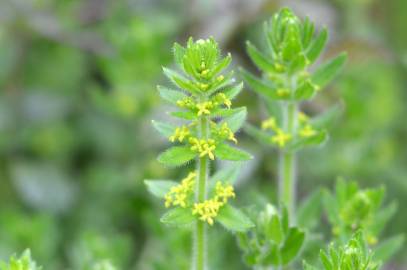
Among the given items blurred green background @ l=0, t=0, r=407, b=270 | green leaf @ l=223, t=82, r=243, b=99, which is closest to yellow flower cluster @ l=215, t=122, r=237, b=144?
green leaf @ l=223, t=82, r=243, b=99

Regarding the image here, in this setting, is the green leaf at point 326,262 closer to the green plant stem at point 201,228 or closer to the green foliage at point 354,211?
the green plant stem at point 201,228

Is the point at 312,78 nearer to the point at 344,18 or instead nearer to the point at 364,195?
the point at 364,195

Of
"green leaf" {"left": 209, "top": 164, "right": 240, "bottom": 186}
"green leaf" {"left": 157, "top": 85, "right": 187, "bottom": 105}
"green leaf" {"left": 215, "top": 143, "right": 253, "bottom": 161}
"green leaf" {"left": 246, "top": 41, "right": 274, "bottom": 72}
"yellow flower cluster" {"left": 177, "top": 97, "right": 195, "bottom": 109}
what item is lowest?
"green leaf" {"left": 215, "top": 143, "right": 253, "bottom": 161}

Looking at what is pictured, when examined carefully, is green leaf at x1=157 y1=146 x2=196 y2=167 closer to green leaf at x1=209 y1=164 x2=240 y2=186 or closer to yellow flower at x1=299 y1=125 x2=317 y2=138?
green leaf at x1=209 y1=164 x2=240 y2=186

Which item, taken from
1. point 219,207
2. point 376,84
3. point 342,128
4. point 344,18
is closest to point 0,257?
point 219,207

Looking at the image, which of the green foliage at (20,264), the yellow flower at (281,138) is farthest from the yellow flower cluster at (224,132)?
the green foliage at (20,264)

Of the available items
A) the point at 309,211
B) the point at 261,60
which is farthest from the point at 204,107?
the point at 309,211

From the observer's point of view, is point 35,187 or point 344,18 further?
point 344,18

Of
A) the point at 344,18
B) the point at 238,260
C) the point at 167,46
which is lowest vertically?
the point at 238,260
